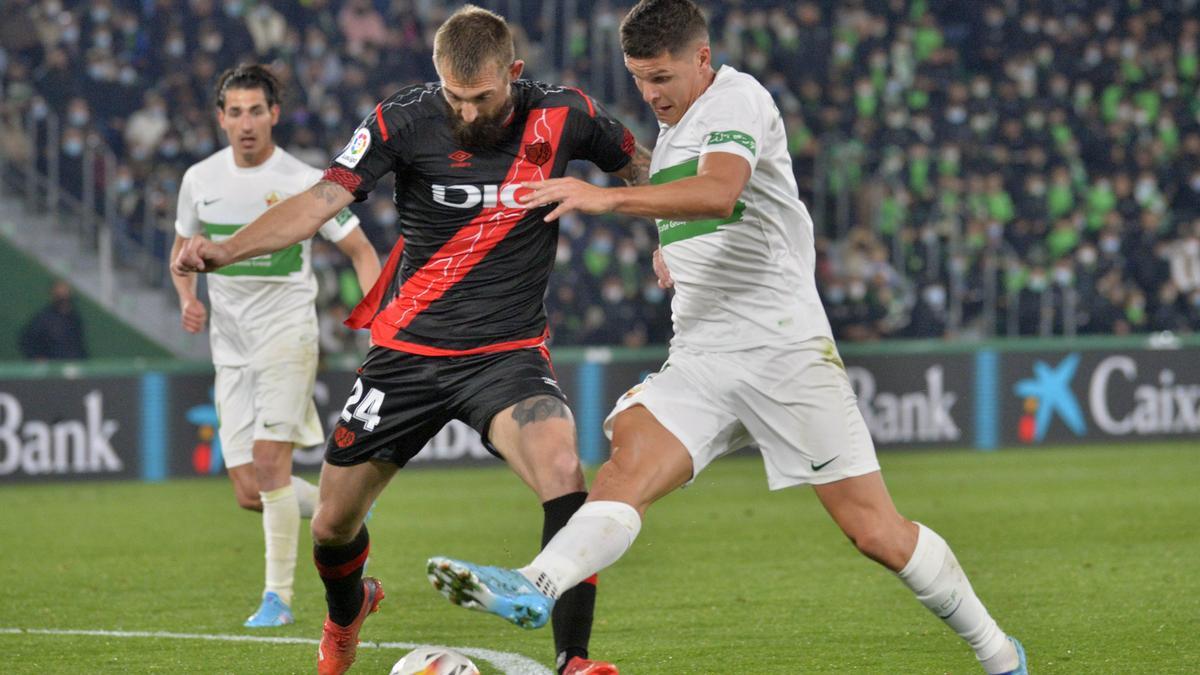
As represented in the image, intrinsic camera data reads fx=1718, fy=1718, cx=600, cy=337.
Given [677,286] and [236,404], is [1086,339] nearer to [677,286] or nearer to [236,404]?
[236,404]

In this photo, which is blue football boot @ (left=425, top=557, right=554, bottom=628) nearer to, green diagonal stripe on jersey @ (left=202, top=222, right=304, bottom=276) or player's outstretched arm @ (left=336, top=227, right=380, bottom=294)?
player's outstretched arm @ (left=336, top=227, right=380, bottom=294)

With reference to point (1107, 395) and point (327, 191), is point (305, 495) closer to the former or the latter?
point (327, 191)

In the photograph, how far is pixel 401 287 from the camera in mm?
6082

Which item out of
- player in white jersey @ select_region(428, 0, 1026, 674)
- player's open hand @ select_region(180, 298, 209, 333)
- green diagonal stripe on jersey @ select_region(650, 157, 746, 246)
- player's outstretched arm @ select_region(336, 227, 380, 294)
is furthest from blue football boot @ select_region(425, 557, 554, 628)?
player's open hand @ select_region(180, 298, 209, 333)

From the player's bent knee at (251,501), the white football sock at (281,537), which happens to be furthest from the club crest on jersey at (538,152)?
the player's bent knee at (251,501)

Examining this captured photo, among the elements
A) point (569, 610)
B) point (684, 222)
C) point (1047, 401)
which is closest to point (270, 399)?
point (569, 610)

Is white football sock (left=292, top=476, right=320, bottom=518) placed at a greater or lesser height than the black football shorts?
lesser

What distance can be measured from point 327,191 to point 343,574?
1.51m

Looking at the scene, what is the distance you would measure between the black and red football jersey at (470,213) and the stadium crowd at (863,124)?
12.3 metres

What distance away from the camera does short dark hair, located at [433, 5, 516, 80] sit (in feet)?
18.1

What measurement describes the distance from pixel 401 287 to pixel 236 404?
2.62m

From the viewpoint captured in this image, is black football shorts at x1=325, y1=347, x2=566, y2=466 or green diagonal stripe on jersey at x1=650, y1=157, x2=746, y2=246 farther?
black football shorts at x1=325, y1=347, x2=566, y2=466

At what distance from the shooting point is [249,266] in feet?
27.6

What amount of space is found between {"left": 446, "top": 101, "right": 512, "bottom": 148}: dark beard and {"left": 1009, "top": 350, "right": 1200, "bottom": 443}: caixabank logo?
13390 mm
